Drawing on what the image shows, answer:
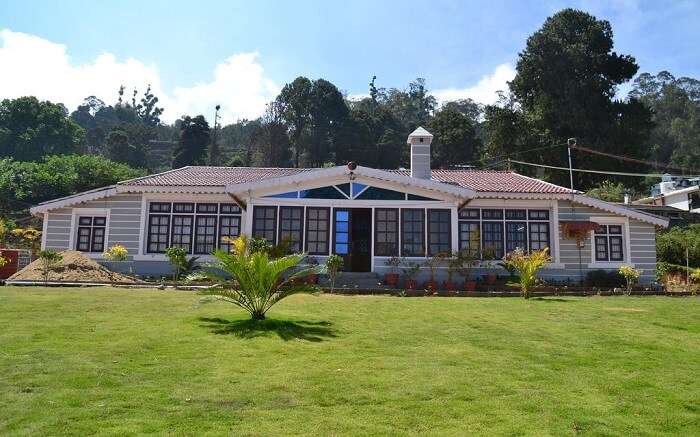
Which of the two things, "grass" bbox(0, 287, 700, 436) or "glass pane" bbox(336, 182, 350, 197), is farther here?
"glass pane" bbox(336, 182, 350, 197)

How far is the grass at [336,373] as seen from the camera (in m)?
5.02

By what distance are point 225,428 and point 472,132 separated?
5177 centimetres

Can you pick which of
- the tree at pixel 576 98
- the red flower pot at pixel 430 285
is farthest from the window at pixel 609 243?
the tree at pixel 576 98

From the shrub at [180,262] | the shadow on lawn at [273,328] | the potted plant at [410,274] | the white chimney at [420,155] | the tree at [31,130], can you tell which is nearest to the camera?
the shadow on lawn at [273,328]

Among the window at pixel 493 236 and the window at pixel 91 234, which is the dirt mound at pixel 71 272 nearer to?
the window at pixel 91 234

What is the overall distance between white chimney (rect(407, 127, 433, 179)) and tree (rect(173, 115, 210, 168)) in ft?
145

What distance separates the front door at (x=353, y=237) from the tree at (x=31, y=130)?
196 feet

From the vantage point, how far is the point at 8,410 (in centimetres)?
487

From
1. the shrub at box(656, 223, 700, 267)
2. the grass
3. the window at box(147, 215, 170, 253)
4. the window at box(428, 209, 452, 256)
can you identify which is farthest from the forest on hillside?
the grass

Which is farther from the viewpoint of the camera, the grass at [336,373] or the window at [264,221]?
the window at [264,221]

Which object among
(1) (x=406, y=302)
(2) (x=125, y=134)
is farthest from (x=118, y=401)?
(2) (x=125, y=134)

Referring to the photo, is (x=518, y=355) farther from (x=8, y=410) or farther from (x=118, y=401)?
(x=8, y=410)

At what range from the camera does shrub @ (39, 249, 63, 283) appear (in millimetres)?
16219

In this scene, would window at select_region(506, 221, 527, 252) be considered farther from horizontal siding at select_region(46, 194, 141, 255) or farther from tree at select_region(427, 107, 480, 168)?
tree at select_region(427, 107, 480, 168)
